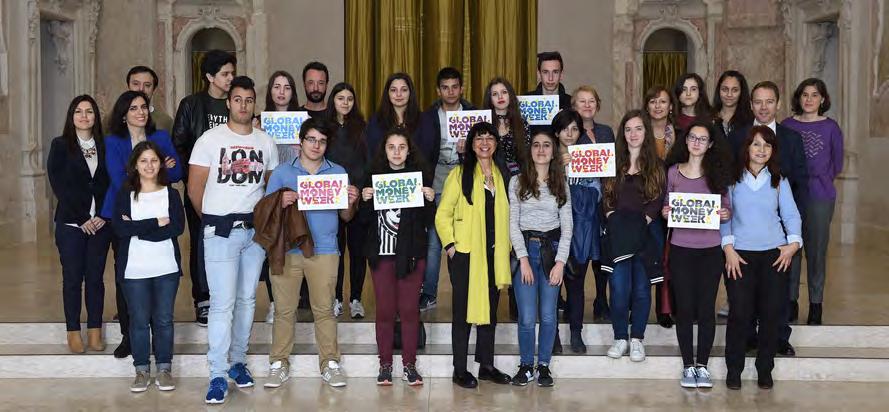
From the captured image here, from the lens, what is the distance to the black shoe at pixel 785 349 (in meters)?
6.31

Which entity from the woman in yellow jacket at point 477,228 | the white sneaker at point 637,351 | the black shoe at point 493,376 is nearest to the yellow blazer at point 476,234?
the woman in yellow jacket at point 477,228

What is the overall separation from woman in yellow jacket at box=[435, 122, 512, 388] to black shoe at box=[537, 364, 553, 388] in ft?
1.52

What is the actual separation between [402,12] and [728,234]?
7.95m

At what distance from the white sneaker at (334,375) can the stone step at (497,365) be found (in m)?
0.22

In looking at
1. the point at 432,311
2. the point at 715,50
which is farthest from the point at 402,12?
the point at 432,311

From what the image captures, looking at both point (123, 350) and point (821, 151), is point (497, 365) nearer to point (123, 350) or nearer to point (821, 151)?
point (123, 350)

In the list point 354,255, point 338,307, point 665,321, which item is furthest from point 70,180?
point 665,321

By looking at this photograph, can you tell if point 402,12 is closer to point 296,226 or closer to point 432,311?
point 432,311

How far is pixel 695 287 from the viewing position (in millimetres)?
5859

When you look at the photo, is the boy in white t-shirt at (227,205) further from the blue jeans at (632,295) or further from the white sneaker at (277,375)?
the blue jeans at (632,295)

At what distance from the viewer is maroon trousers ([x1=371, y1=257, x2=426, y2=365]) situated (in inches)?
233

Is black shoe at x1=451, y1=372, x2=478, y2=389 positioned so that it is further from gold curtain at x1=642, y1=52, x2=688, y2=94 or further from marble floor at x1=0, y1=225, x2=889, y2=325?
gold curtain at x1=642, y1=52, x2=688, y2=94

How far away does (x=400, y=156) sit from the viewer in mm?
5785

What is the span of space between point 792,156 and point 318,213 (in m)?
2.94
